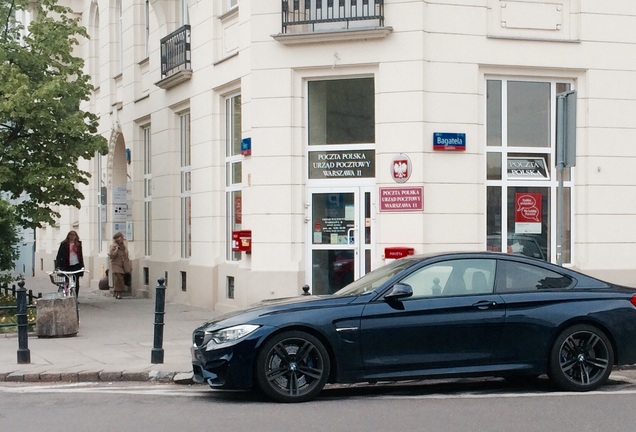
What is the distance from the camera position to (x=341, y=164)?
17.2 m

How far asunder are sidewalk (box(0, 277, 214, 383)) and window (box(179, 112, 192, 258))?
174 centimetres

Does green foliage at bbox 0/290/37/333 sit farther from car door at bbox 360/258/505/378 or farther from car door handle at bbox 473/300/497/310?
car door handle at bbox 473/300/497/310

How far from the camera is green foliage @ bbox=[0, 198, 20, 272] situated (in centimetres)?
1825

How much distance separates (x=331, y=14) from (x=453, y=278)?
798 centimetres

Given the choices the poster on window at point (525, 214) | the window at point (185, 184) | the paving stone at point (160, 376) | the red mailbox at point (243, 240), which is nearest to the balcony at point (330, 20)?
the red mailbox at point (243, 240)

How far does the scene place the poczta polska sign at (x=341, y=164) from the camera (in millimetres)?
17094

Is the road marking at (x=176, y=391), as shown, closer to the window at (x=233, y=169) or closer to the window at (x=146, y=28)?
the window at (x=233, y=169)

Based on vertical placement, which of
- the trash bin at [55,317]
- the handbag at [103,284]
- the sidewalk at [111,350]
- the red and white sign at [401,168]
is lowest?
the handbag at [103,284]

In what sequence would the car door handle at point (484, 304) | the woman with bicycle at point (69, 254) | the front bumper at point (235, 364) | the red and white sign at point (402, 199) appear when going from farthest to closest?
the woman with bicycle at point (69, 254) < the red and white sign at point (402, 199) < the car door handle at point (484, 304) < the front bumper at point (235, 364)

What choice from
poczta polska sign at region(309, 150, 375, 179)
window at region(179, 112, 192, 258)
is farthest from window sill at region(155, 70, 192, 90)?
poczta polska sign at region(309, 150, 375, 179)

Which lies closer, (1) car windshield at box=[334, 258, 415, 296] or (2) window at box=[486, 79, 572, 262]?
(1) car windshield at box=[334, 258, 415, 296]

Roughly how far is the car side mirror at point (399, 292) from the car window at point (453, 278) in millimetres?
272

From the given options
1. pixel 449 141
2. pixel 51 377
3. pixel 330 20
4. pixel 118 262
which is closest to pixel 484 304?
pixel 51 377

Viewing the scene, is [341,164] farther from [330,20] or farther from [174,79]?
[174,79]
